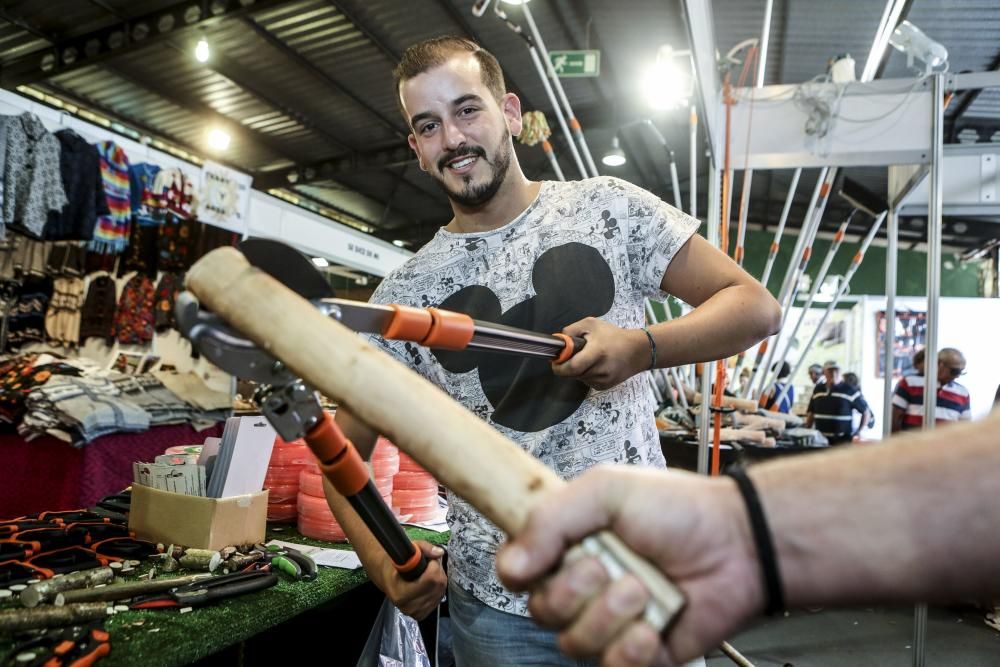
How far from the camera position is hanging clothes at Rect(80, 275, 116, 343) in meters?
5.48

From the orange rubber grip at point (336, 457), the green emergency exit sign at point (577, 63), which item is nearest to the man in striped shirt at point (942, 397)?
the green emergency exit sign at point (577, 63)

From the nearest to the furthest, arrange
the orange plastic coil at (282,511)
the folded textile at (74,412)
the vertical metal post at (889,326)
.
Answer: the orange plastic coil at (282,511), the folded textile at (74,412), the vertical metal post at (889,326)

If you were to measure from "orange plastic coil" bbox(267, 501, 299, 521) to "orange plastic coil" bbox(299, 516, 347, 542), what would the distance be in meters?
0.22

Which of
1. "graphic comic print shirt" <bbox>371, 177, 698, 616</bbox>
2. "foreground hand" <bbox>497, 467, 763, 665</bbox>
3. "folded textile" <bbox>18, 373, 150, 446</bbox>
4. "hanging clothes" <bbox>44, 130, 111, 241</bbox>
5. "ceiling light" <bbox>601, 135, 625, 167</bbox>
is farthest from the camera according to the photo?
"ceiling light" <bbox>601, 135, 625, 167</bbox>

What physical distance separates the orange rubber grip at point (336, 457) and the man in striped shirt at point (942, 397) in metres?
5.56

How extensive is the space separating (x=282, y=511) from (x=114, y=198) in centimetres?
293

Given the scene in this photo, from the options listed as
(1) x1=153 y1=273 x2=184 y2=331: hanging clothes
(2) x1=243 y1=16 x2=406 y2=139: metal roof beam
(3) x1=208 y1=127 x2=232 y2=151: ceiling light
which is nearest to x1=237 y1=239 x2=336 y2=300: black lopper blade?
(1) x1=153 y1=273 x2=184 y2=331: hanging clothes

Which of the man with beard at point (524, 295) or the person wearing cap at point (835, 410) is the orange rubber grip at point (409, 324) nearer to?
the man with beard at point (524, 295)

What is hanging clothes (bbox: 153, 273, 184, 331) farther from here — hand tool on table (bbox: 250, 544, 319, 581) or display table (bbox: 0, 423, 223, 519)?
hand tool on table (bbox: 250, 544, 319, 581)

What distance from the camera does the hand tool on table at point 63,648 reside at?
105 centimetres

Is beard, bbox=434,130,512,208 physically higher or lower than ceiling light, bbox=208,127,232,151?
lower

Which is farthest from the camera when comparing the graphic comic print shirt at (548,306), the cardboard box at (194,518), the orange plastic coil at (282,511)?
the orange plastic coil at (282,511)

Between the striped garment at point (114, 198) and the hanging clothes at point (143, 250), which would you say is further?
the hanging clothes at point (143, 250)

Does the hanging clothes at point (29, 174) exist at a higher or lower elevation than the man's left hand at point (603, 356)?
higher
